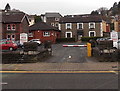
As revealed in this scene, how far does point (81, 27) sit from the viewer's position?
5641 cm

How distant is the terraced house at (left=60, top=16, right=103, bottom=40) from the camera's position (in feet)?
183

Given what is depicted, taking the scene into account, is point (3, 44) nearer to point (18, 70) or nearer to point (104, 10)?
point (18, 70)

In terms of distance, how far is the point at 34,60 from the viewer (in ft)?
58.7

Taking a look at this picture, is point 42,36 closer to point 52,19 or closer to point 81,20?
point 81,20

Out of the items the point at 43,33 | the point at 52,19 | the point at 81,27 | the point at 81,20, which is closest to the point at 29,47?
the point at 43,33

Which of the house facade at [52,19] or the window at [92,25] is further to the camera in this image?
the house facade at [52,19]

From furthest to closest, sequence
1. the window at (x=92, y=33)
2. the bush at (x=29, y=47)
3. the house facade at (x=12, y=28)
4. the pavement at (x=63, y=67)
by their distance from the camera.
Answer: the window at (x=92, y=33) → the house facade at (x=12, y=28) → the bush at (x=29, y=47) → the pavement at (x=63, y=67)

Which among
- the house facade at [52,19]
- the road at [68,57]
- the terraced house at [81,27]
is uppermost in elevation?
the house facade at [52,19]

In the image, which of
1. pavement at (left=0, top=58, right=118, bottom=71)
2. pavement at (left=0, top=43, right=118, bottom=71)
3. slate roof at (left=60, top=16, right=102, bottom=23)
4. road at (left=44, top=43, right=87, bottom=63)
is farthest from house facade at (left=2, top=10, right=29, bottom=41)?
pavement at (left=0, top=58, right=118, bottom=71)

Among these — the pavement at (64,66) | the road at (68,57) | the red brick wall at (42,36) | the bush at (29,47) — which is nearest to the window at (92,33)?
the red brick wall at (42,36)

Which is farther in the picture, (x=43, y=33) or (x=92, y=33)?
(x=92, y=33)

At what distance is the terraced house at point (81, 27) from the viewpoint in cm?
5581

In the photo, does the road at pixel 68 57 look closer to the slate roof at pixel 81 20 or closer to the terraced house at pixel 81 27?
the terraced house at pixel 81 27

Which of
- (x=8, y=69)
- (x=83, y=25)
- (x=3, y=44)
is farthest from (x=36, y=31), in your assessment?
(x=8, y=69)
